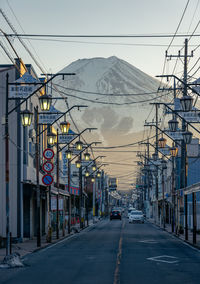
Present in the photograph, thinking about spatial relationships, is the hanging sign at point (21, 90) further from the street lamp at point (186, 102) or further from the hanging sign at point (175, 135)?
the hanging sign at point (175, 135)

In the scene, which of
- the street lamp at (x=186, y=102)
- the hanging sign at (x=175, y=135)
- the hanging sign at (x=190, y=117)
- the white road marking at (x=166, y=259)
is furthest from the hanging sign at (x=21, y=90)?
the hanging sign at (x=175, y=135)

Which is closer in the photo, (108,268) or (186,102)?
(108,268)

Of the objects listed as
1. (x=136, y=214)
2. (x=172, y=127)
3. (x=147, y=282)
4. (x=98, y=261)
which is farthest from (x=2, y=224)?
(x=136, y=214)

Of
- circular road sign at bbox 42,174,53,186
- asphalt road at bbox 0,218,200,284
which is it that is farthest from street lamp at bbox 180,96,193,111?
circular road sign at bbox 42,174,53,186

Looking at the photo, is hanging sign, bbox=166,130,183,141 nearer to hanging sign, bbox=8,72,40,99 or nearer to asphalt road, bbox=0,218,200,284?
asphalt road, bbox=0,218,200,284

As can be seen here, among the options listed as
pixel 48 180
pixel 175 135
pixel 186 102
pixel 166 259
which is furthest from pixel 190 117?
pixel 48 180

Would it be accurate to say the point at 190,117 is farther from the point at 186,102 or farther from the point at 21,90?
the point at 21,90

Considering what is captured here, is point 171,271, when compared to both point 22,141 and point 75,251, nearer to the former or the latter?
point 75,251

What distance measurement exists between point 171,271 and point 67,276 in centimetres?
375

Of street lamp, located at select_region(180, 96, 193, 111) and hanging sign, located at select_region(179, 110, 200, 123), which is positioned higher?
street lamp, located at select_region(180, 96, 193, 111)

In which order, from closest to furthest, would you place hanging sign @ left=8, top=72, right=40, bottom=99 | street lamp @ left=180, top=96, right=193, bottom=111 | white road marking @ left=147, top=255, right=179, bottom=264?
white road marking @ left=147, top=255, right=179, bottom=264 < hanging sign @ left=8, top=72, right=40, bottom=99 < street lamp @ left=180, top=96, right=193, bottom=111

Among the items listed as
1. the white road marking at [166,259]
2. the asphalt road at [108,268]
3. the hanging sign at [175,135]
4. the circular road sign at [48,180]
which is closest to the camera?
the asphalt road at [108,268]

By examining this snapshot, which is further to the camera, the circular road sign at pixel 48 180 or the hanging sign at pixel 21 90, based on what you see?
the circular road sign at pixel 48 180

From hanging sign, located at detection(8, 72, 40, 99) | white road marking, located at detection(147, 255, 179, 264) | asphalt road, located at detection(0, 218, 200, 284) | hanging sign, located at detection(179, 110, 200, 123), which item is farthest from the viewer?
hanging sign, located at detection(179, 110, 200, 123)
